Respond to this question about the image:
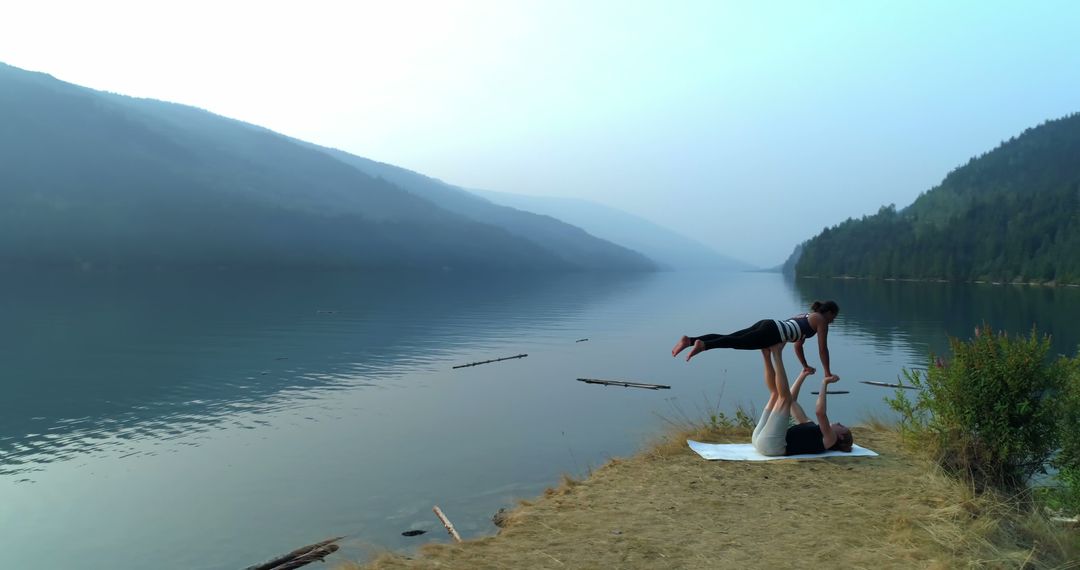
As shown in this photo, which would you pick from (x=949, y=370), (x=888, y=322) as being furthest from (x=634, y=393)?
(x=888, y=322)

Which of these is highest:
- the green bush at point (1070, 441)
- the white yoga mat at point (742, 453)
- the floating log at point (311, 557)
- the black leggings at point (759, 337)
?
the black leggings at point (759, 337)

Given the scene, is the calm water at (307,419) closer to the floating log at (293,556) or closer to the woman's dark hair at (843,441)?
the floating log at (293,556)

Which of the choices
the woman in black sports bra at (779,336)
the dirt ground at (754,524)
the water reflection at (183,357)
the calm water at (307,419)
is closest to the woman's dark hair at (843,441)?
the dirt ground at (754,524)

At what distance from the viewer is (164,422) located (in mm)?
24828

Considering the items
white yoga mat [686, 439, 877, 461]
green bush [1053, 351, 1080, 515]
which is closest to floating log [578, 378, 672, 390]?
white yoga mat [686, 439, 877, 461]

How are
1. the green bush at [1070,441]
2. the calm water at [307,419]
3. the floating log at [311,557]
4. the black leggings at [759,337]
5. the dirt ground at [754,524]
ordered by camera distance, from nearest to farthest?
the dirt ground at [754,524] → the green bush at [1070,441] → the floating log at [311,557] → the black leggings at [759,337] → the calm water at [307,419]

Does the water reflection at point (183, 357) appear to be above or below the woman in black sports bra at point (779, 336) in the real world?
below

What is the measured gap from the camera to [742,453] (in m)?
14.0

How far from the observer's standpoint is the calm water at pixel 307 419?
1484cm

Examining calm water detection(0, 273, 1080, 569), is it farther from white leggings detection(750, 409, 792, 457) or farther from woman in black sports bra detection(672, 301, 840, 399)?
woman in black sports bra detection(672, 301, 840, 399)

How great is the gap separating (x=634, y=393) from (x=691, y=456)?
688 inches

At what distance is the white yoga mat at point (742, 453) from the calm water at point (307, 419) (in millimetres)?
4574

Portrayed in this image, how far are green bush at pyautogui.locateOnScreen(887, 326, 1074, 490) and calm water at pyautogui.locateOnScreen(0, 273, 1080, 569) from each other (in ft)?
28.9

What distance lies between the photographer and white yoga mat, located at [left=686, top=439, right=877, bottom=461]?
13586 millimetres
